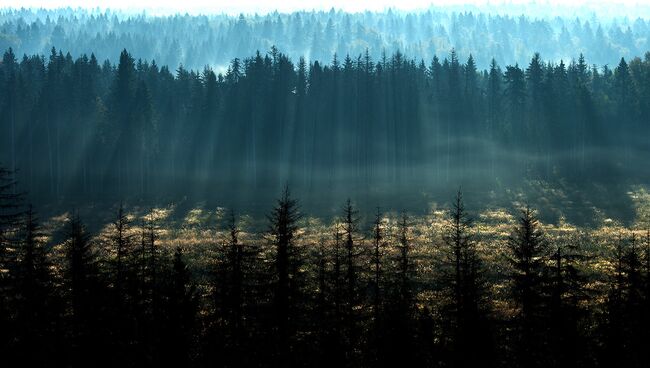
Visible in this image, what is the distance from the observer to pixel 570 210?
69.7m

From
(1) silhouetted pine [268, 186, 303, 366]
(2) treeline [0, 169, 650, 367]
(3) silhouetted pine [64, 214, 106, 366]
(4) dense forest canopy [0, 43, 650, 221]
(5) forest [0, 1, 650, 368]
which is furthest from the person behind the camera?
(4) dense forest canopy [0, 43, 650, 221]

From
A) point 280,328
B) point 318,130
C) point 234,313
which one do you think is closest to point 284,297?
point 280,328

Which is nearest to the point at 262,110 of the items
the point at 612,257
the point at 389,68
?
the point at 389,68

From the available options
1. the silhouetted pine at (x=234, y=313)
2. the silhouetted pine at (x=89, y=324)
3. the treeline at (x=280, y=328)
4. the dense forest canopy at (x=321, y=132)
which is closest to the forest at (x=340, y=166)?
the dense forest canopy at (x=321, y=132)

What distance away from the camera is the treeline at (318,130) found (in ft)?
295

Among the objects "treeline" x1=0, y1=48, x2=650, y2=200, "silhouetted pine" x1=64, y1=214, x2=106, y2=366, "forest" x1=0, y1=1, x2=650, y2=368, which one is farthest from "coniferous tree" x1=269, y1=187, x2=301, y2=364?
"treeline" x1=0, y1=48, x2=650, y2=200

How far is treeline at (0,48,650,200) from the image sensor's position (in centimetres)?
9006

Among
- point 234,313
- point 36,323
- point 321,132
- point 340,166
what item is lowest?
point 234,313

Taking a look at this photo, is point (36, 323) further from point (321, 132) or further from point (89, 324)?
point (321, 132)

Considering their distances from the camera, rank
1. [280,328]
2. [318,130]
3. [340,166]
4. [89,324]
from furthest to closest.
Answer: [318,130], [340,166], [280,328], [89,324]

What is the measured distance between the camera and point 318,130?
3930 inches

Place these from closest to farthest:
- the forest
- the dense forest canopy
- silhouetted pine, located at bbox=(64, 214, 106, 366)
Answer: silhouetted pine, located at bbox=(64, 214, 106, 366) → the forest → the dense forest canopy

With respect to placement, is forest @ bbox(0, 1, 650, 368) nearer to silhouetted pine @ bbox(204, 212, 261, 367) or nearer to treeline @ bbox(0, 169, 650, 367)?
silhouetted pine @ bbox(204, 212, 261, 367)

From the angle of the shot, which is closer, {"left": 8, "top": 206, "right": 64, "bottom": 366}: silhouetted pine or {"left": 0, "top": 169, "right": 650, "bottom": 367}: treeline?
{"left": 0, "top": 169, "right": 650, "bottom": 367}: treeline
